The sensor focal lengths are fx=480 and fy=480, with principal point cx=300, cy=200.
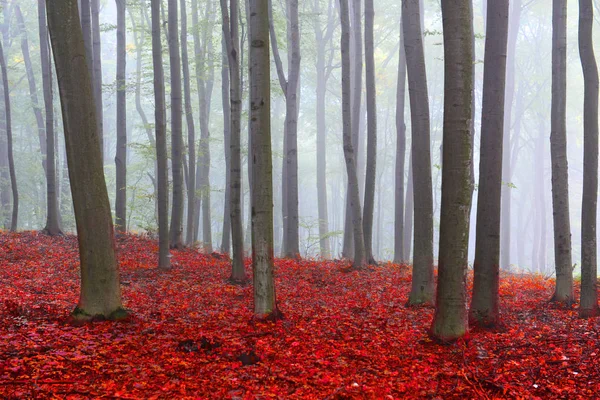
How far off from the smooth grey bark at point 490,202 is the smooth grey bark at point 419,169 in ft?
5.27

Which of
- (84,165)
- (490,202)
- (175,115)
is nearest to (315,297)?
(490,202)

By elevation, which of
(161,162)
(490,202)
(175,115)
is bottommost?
(490,202)

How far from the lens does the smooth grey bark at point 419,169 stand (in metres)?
8.25

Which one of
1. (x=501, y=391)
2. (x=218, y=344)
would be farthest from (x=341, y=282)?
(x=501, y=391)

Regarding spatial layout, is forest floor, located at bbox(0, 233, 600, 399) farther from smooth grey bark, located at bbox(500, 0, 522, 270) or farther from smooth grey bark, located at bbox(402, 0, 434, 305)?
smooth grey bark, located at bbox(500, 0, 522, 270)

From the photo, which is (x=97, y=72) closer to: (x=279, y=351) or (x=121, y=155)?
(x=121, y=155)

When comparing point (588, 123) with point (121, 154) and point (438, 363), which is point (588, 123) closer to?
point (438, 363)

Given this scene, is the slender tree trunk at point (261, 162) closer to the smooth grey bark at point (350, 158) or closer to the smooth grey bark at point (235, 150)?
the smooth grey bark at point (235, 150)

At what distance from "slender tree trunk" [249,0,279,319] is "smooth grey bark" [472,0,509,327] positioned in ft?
9.25

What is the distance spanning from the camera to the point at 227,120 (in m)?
18.2

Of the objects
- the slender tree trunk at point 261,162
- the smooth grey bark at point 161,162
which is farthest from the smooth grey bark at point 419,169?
the smooth grey bark at point 161,162

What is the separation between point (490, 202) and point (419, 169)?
1.96m

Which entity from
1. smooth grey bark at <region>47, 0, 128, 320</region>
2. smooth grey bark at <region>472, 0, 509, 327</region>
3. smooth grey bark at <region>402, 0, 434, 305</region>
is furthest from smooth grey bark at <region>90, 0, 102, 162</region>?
smooth grey bark at <region>472, 0, 509, 327</region>

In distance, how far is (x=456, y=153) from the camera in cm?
560
